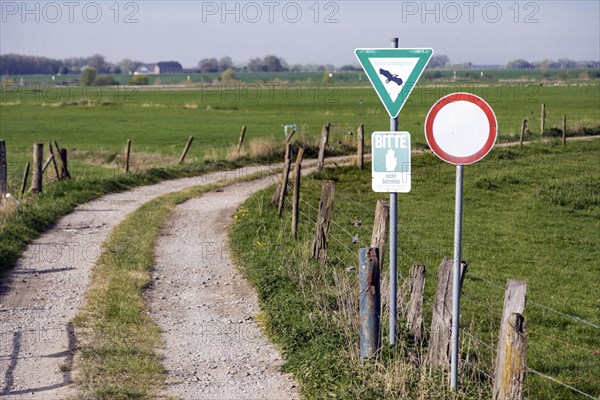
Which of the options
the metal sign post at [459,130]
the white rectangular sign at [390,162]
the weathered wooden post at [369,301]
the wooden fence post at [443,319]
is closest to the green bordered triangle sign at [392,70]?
the white rectangular sign at [390,162]

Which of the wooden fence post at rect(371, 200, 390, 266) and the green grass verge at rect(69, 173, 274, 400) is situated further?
the wooden fence post at rect(371, 200, 390, 266)

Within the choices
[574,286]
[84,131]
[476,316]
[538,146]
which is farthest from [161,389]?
[84,131]

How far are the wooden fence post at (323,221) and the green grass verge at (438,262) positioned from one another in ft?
0.77

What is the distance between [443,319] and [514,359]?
1617 mm

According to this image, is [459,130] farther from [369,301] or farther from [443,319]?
[369,301]

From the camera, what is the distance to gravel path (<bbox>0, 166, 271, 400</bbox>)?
27.3ft

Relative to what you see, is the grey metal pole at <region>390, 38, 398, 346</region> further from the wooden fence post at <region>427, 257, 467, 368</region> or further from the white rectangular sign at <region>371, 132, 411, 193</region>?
the wooden fence post at <region>427, 257, 467, 368</region>

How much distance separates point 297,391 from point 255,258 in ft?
17.7

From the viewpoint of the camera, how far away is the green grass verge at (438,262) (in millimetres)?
7926

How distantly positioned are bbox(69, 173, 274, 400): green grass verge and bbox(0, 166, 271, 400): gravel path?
0.61ft

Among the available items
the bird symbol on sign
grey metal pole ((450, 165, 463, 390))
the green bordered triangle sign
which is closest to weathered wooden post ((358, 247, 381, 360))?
grey metal pole ((450, 165, 463, 390))

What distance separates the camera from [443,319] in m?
7.45

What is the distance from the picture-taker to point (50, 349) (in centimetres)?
923

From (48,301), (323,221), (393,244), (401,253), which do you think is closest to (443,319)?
(393,244)
